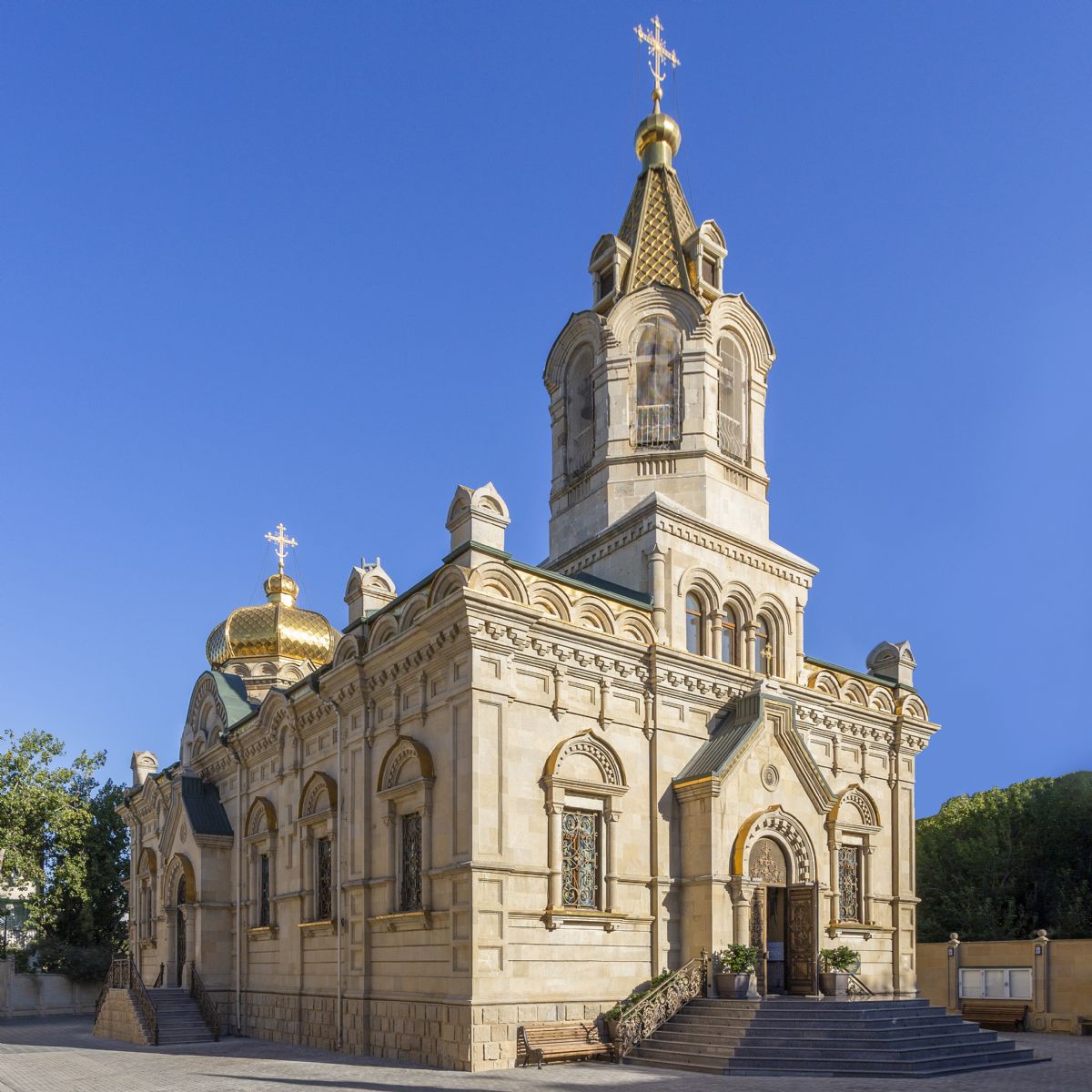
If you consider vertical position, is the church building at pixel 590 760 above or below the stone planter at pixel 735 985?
above

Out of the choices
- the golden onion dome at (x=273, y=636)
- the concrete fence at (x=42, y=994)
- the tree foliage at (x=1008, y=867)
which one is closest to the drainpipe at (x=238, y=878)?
the golden onion dome at (x=273, y=636)

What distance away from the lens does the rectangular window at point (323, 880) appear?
20.3 meters

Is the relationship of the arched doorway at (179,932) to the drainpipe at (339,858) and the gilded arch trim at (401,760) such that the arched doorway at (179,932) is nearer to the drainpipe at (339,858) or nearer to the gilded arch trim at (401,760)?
the drainpipe at (339,858)

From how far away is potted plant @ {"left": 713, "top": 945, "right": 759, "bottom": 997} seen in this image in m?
17.2

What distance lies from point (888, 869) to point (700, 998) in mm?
6459

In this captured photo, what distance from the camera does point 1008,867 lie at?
3375 cm


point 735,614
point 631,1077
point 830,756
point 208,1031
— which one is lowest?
point 208,1031

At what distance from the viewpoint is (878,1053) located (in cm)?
1523

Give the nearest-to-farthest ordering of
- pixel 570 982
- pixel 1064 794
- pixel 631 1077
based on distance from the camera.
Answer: pixel 631 1077 → pixel 570 982 → pixel 1064 794

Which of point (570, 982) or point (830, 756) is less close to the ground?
point (830, 756)

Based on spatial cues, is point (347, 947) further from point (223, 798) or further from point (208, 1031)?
point (223, 798)

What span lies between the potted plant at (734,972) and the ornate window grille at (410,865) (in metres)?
4.70

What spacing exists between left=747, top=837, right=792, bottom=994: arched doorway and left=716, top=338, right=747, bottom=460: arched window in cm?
763

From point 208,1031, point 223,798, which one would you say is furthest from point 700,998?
point 223,798
